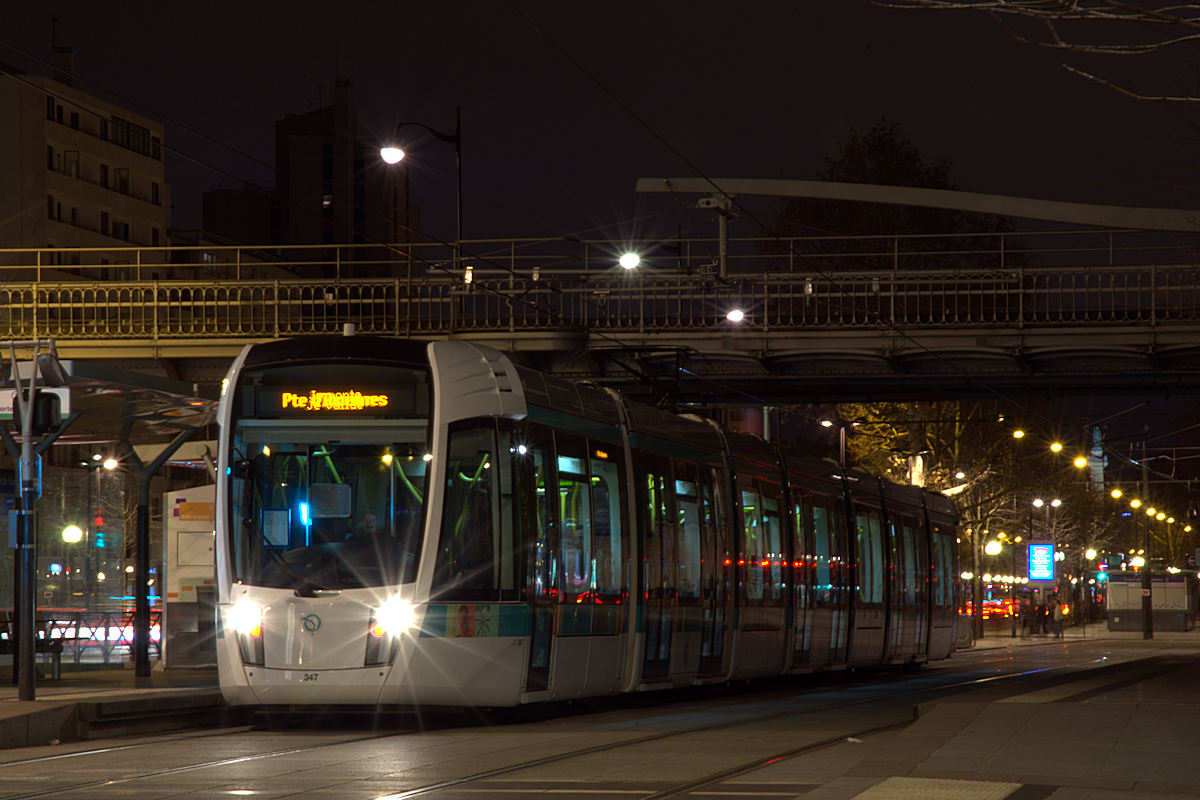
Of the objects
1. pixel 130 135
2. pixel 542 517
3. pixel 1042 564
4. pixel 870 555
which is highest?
pixel 130 135

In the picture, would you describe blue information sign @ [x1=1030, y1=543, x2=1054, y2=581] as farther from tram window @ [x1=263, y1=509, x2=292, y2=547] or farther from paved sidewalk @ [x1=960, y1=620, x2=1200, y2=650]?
tram window @ [x1=263, y1=509, x2=292, y2=547]

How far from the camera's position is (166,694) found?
17.2 meters

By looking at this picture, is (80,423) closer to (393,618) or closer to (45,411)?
(45,411)

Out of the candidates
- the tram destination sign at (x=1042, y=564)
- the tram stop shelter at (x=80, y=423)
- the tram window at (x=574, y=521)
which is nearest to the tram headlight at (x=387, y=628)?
the tram window at (x=574, y=521)

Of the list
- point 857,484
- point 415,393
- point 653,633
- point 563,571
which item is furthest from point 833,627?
point 415,393

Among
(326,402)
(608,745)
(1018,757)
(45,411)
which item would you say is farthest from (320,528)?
(1018,757)

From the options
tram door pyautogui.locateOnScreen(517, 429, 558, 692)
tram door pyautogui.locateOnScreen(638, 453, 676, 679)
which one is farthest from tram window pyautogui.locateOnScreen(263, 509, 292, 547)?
tram door pyautogui.locateOnScreen(638, 453, 676, 679)

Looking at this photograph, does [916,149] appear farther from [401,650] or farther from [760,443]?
[401,650]

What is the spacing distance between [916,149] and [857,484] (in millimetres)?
34365

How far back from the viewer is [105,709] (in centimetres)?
1586

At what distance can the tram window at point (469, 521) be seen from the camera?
14633 mm

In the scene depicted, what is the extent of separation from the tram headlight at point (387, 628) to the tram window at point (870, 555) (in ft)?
43.4

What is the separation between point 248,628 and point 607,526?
13.2 feet

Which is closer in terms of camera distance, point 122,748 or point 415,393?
point 122,748
